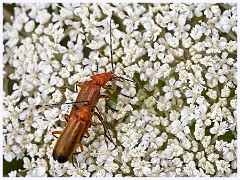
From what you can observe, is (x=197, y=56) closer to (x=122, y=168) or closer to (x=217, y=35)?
(x=217, y=35)

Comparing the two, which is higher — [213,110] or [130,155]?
[213,110]

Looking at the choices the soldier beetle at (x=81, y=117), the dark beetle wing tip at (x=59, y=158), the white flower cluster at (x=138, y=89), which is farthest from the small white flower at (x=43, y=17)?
the dark beetle wing tip at (x=59, y=158)

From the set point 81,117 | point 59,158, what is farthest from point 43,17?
point 59,158

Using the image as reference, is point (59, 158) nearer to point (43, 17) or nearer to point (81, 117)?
point (81, 117)

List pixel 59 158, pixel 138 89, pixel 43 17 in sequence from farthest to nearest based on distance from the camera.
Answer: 1. pixel 43 17
2. pixel 138 89
3. pixel 59 158

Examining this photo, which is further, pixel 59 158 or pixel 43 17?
pixel 43 17

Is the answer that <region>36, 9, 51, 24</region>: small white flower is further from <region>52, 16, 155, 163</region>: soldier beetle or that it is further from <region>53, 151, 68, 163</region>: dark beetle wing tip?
<region>53, 151, 68, 163</region>: dark beetle wing tip

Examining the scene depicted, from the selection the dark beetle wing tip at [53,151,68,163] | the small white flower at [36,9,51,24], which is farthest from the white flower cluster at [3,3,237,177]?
the dark beetle wing tip at [53,151,68,163]

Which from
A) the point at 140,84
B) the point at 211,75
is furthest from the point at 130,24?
the point at 211,75

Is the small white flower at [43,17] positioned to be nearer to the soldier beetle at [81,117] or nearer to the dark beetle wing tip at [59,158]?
the soldier beetle at [81,117]
